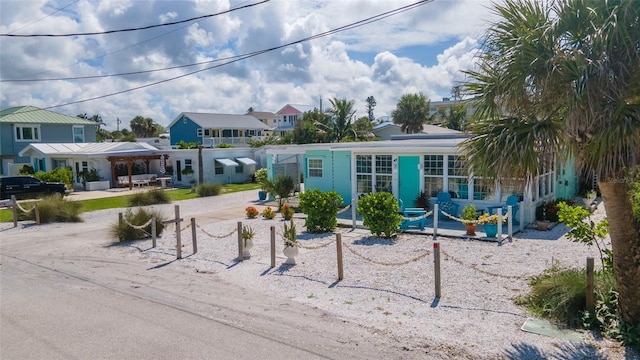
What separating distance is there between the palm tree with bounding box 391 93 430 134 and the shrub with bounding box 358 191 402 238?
3269cm

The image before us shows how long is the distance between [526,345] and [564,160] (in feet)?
8.10

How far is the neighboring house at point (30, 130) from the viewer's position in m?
39.1

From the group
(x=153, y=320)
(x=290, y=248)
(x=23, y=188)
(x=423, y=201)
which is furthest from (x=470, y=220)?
(x=23, y=188)

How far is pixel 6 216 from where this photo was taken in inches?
816

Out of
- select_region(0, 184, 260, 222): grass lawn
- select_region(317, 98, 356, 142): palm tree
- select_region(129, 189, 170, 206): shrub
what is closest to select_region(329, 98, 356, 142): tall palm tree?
select_region(317, 98, 356, 142): palm tree

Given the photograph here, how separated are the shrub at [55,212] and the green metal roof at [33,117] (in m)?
24.7

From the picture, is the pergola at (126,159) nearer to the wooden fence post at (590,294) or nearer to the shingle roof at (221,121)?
the shingle roof at (221,121)

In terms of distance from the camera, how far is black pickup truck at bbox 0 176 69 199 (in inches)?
1032

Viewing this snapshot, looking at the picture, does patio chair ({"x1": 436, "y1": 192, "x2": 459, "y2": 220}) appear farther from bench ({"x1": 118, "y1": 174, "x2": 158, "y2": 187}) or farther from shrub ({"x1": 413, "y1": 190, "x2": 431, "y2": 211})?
bench ({"x1": 118, "y1": 174, "x2": 158, "y2": 187})

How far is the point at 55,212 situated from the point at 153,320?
556 inches

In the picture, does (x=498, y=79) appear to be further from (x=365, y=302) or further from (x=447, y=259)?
(x=447, y=259)

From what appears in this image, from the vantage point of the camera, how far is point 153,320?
7.41 meters

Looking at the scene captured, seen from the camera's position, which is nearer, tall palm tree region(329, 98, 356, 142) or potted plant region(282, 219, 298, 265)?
potted plant region(282, 219, 298, 265)

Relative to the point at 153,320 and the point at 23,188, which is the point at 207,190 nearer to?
the point at 23,188
